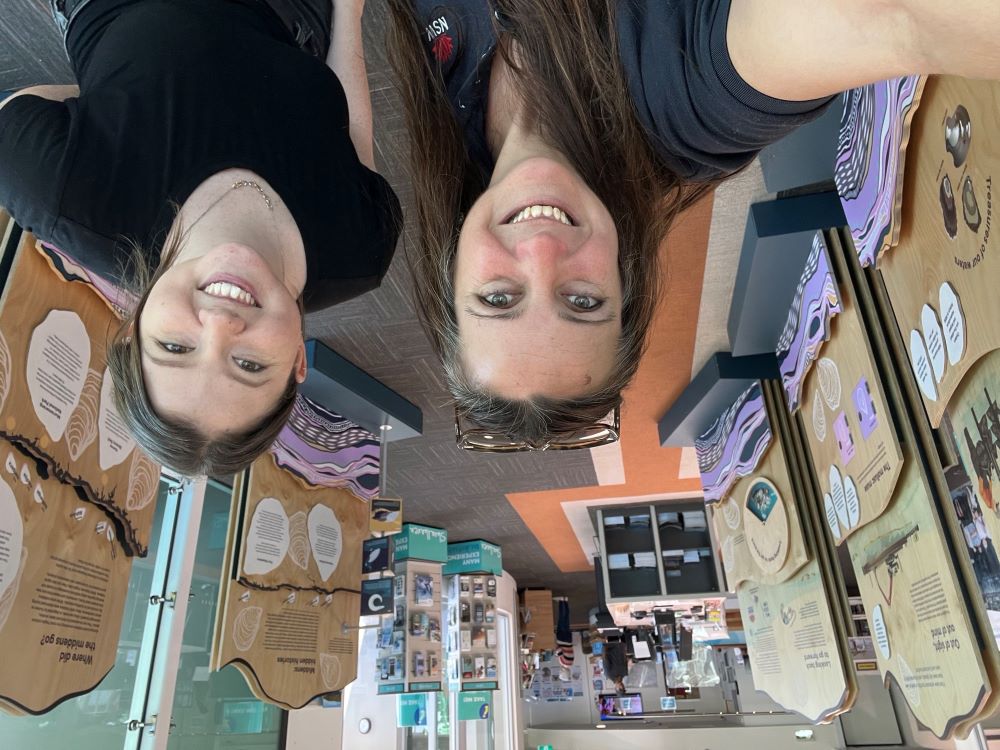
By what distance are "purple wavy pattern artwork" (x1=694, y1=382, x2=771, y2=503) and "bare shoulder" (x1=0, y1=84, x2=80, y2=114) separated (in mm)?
3027

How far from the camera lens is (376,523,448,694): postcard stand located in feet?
13.5

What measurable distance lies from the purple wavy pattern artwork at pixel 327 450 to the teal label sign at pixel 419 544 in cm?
94

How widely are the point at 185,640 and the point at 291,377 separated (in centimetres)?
322

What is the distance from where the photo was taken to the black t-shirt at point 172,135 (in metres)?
0.77

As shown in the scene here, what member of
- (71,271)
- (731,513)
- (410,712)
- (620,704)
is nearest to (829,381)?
(731,513)

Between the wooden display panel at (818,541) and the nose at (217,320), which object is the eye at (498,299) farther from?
the wooden display panel at (818,541)

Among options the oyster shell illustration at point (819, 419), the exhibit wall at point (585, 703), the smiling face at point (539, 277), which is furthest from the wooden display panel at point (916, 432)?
the exhibit wall at point (585, 703)

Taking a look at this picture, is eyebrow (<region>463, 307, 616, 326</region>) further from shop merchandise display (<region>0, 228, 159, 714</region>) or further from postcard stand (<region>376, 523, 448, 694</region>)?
postcard stand (<region>376, 523, 448, 694</region>)

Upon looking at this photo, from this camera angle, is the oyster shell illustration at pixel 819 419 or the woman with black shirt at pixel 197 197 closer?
the woman with black shirt at pixel 197 197

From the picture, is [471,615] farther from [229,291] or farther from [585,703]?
[585,703]

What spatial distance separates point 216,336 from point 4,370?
1305mm

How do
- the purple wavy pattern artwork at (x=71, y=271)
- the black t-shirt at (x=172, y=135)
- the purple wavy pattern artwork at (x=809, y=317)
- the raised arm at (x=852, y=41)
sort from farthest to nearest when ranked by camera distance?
the purple wavy pattern artwork at (x=809, y=317), the purple wavy pattern artwork at (x=71, y=271), the black t-shirt at (x=172, y=135), the raised arm at (x=852, y=41)

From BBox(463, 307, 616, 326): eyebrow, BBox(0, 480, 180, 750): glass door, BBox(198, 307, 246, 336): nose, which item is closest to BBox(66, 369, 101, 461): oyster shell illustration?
BBox(0, 480, 180, 750): glass door

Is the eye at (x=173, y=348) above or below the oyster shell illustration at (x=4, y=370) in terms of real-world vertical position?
below
